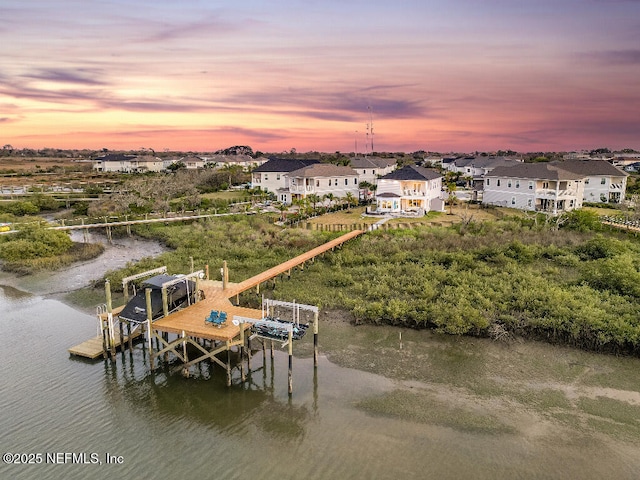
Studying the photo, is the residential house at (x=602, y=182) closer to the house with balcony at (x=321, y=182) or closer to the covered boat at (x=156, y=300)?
the house with balcony at (x=321, y=182)

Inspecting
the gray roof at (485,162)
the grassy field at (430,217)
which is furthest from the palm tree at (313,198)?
the gray roof at (485,162)

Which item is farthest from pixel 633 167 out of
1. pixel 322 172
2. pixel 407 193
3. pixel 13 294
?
pixel 13 294

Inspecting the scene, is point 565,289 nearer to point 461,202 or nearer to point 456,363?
point 456,363

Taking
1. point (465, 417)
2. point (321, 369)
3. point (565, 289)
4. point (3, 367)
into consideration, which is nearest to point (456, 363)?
point (465, 417)

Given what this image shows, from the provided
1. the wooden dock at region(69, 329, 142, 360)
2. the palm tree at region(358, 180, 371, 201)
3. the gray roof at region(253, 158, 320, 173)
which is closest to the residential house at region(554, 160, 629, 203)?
the palm tree at region(358, 180, 371, 201)

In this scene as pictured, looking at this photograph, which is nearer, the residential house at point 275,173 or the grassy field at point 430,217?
the grassy field at point 430,217
